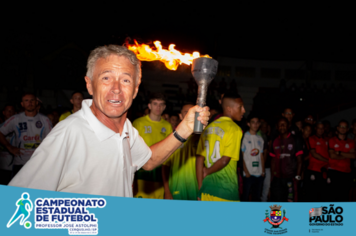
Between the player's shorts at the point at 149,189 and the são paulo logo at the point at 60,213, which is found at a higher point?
the player's shorts at the point at 149,189

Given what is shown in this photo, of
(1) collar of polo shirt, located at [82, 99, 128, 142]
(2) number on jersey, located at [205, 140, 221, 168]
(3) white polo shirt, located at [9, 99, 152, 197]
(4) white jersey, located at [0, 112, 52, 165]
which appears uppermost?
(4) white jersey, located at [0, 112, 52, 165]

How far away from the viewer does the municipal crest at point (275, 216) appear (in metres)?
2.26

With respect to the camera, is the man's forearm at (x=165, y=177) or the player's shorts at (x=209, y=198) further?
the man's forearm at (x=165, y=177)

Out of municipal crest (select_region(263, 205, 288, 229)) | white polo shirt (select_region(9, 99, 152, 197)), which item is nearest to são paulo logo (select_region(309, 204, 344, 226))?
municipal crest (select_region(263, 205, 288, 229))

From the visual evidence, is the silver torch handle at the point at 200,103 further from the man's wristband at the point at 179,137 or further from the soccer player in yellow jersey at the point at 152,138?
the soccer player in yellow jersey at the point at 152,138

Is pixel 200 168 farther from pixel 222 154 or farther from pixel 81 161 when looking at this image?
pixel 81 161

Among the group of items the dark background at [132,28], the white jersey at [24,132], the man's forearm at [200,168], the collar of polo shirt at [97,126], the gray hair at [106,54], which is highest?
the dark background at [132,28]

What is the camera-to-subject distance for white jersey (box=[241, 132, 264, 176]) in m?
5.69

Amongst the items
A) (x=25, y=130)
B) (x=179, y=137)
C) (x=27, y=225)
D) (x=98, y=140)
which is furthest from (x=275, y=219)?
(x=25, y=130)

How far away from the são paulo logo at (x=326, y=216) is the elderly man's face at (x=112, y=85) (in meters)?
1.90

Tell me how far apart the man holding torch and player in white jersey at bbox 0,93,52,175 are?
3.92 meters

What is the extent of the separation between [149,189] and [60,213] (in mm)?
3054

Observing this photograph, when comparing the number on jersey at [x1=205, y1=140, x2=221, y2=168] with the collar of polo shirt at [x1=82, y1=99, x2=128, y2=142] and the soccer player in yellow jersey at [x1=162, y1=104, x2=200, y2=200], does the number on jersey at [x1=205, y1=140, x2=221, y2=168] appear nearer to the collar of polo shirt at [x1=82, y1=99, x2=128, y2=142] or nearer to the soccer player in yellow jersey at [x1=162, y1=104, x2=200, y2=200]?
the soccer player in yellow jersey at [x1=162, y1=104, x2=200, y2=200]

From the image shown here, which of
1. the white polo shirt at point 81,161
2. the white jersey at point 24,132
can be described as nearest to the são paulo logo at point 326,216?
the white polo shirt at point 81,161
